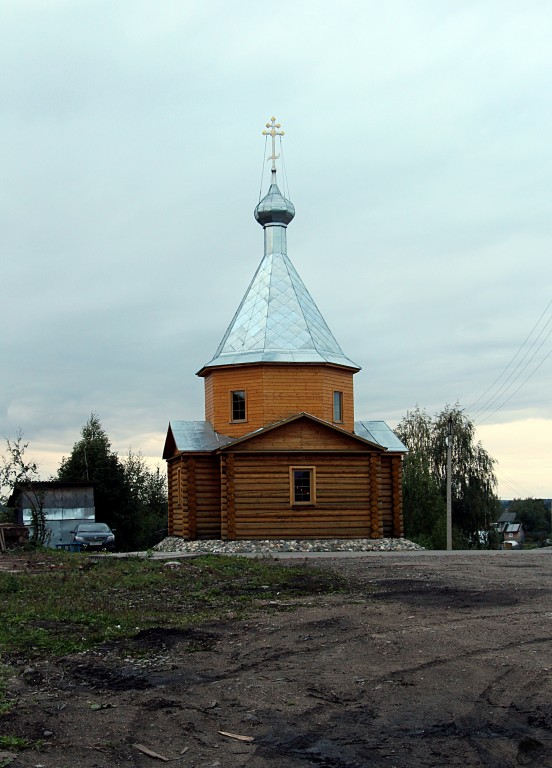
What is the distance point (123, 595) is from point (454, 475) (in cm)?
3515

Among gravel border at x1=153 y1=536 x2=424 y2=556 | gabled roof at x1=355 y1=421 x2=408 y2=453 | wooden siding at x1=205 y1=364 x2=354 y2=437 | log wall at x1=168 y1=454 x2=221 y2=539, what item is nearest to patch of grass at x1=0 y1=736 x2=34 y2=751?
gravel border at x1=153 y1=536 x2=424 y2=556

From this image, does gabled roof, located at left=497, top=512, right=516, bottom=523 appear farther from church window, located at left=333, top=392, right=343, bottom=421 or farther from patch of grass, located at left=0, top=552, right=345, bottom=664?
patch of grass, located at left=0, top=552, right=345, bottom=664

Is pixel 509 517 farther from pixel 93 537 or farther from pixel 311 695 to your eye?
pixel 311 695

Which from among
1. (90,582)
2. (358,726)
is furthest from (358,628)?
(90,582)

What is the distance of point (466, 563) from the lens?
21.4 m

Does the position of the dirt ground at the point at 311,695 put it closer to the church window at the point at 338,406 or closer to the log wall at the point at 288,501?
the log wall at the point at 288,501

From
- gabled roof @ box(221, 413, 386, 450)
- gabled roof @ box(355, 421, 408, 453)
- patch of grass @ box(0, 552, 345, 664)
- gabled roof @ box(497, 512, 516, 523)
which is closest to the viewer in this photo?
patch of grass @ box(0, 552, 345, 664)

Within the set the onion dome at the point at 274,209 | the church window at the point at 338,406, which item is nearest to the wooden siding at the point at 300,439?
the church window at the point at 338,406

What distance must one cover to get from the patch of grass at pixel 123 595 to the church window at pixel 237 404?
1058 centimetres

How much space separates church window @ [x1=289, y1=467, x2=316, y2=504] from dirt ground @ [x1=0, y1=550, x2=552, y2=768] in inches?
653

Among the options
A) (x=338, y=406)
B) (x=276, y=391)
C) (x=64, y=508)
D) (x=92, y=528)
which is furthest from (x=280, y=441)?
(x=64, y=508)

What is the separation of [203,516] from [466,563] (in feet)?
34.4

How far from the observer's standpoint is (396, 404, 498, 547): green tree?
4369 cm

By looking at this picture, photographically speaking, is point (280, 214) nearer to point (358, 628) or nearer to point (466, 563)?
point (466, 563)
